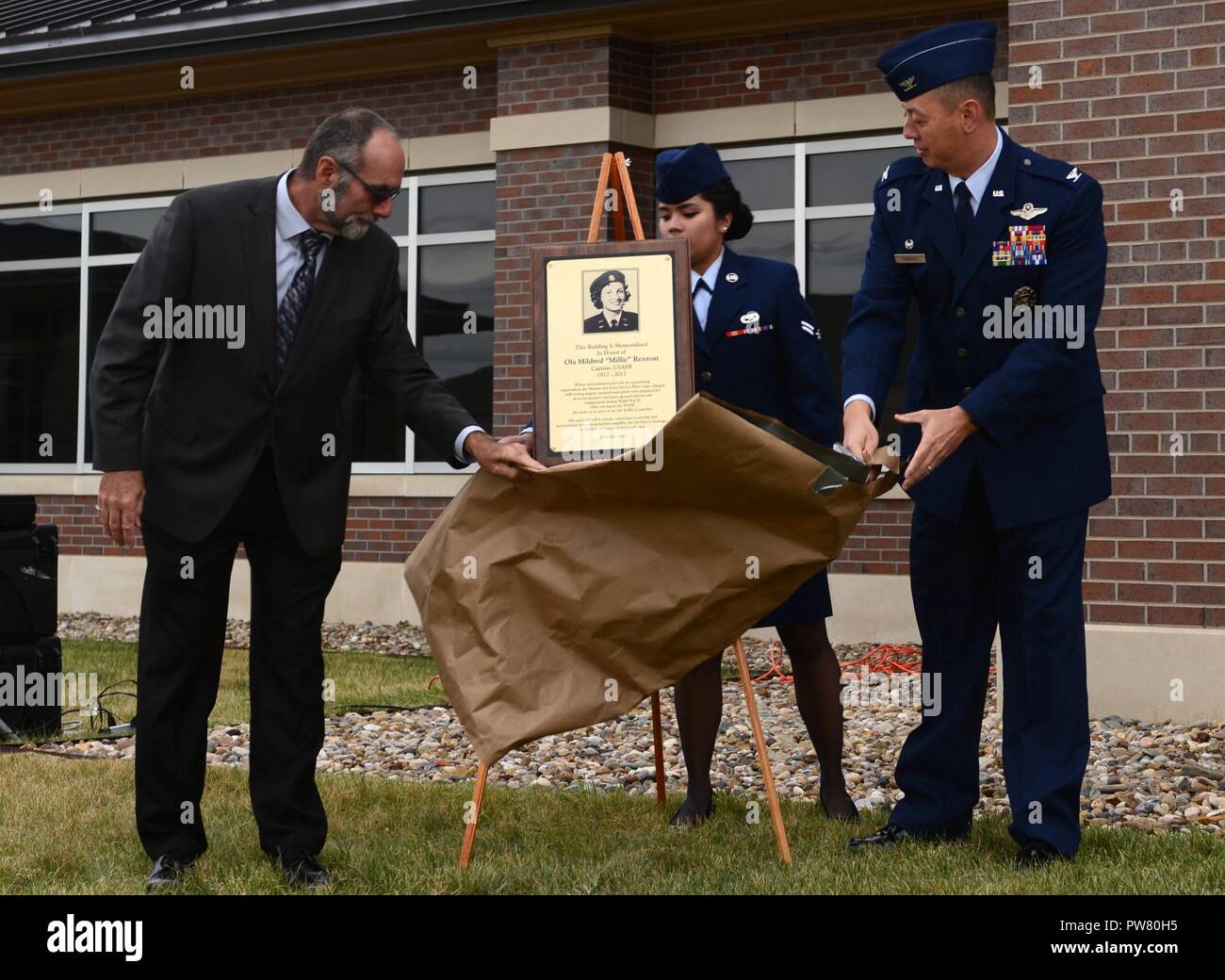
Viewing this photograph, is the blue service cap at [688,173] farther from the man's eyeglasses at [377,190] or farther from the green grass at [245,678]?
the green grass at [245,678]

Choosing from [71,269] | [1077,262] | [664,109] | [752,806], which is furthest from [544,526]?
[71,269]

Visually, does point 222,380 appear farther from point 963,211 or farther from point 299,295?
point 963,211

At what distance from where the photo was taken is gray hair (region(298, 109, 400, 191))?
4465 mm

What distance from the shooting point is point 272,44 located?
12.2 metres

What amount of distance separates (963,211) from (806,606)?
1.44 metres

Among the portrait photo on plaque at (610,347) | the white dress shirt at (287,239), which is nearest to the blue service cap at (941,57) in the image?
the portrait photo on plaque at (610,347)

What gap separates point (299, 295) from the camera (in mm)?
4715

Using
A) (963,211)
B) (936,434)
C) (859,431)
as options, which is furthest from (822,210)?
(936,434)

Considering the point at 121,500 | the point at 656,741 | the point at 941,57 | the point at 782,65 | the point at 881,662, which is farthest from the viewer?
the point at 782,65

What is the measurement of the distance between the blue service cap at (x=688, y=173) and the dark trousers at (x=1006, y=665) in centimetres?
130

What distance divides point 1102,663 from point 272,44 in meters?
7.86

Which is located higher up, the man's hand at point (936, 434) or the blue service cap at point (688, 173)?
the blue service cap at point (688, 173)

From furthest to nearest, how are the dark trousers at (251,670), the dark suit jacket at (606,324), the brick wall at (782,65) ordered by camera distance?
1. the brick wall at (782,65)
2. the dark suit jacket at (606,324)
3. the dark trousers at (251,670)

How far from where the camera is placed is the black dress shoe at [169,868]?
15.0ft
